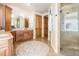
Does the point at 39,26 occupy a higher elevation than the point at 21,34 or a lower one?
higher

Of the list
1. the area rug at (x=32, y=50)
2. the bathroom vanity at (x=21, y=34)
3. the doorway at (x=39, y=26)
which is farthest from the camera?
the doorway at (x=39, y=26)

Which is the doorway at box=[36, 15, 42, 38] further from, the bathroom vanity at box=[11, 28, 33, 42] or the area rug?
the area rug

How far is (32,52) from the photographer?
58.7 inches

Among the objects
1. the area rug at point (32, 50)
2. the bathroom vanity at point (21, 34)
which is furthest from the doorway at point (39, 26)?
the area rug at point (32, 50)

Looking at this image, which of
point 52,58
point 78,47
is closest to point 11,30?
point 52,58

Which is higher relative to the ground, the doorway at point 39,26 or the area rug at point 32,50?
the doorway at point 39,26

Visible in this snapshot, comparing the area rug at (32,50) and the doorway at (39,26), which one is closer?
the area rug at (32,50)

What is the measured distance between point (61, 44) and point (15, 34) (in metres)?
1.33

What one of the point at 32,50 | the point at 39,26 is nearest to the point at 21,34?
Result: the point at 39,26

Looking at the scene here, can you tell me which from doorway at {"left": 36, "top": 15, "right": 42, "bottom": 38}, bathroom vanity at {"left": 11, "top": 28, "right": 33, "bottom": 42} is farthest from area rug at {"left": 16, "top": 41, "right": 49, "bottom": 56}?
doorway at {"left": 36, "top": 15, "right": 42, "bottom": 38}

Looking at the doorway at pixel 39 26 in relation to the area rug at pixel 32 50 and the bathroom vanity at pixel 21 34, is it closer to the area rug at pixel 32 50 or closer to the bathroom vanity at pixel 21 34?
the bathroom vanity at pixel 21 34

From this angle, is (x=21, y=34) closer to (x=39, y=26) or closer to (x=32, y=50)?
(x=39, y=26)

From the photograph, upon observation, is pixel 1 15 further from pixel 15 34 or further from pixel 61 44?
pixel 61 44

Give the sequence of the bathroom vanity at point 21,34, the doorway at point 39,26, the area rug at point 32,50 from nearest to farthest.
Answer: the area rug at point 32,50 < the bathroom vanity at point 21,34 < the doorway at point 39,26
